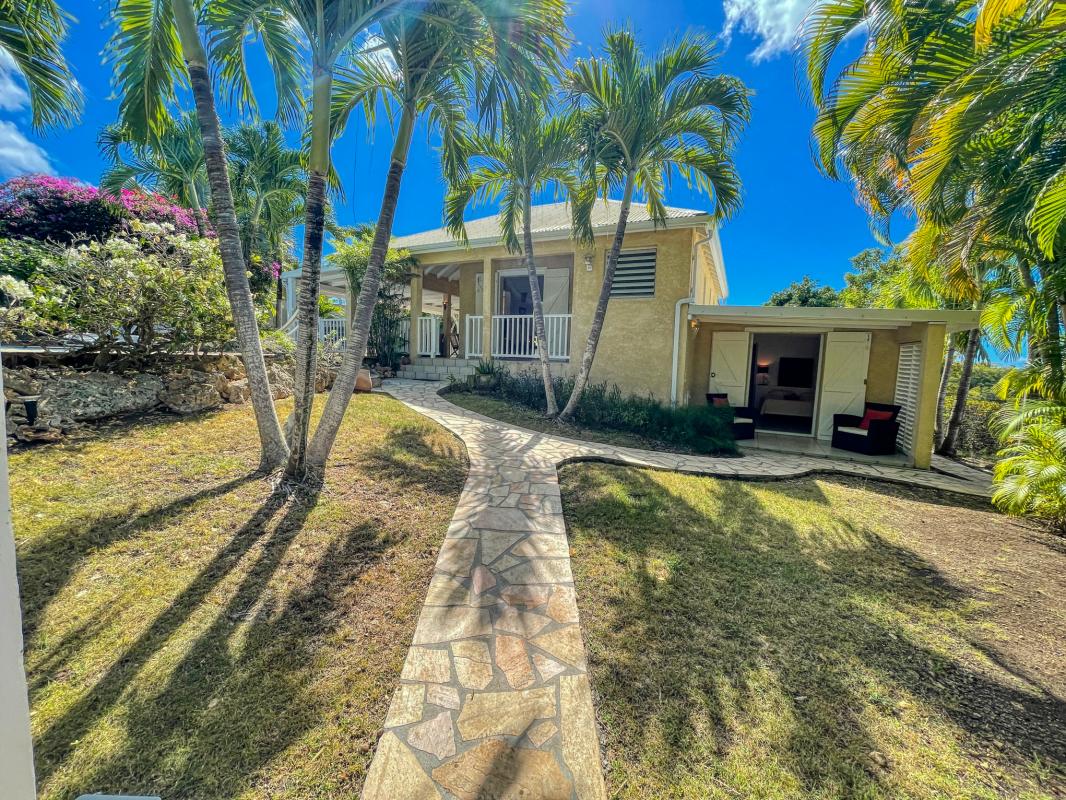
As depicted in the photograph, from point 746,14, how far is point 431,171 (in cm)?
677

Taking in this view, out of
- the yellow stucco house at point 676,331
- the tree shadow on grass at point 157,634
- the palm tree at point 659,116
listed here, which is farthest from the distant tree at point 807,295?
the tree shadow on grass at point 157,634

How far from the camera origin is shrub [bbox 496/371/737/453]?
8516mm

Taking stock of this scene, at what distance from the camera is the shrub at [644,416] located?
8.52 metres

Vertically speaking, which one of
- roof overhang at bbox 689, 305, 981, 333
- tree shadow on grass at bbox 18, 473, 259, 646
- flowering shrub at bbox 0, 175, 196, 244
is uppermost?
flowering shrub at bbox 0, 175, 196, 244

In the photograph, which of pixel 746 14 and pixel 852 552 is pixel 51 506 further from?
pixel 746 14

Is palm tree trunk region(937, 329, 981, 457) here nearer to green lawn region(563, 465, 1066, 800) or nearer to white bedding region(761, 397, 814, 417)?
white bedding region(761, 397, 814, 417)

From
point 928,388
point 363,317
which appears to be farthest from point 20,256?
point 928,388

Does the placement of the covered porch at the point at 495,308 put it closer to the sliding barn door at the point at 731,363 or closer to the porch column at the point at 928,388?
the sliding barn door at the point at 731,363

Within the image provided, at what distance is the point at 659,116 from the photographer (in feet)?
23.4

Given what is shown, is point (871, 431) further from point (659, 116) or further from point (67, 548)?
point (67, 548)

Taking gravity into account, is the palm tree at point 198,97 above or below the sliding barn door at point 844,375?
above

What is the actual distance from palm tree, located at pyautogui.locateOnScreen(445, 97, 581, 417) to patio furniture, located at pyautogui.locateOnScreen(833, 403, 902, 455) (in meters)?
6.64

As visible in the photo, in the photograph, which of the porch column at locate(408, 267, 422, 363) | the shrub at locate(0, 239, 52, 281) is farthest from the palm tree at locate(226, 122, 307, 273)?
the porch column at locate(408, 267, 422, 363)

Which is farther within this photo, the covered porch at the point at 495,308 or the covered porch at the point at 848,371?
the covered porch at the point at 495,308
